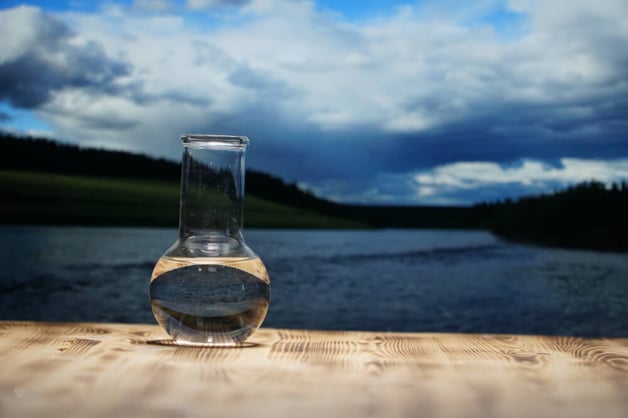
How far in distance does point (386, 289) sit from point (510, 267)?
1.39 metres

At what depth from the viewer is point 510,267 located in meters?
7.46

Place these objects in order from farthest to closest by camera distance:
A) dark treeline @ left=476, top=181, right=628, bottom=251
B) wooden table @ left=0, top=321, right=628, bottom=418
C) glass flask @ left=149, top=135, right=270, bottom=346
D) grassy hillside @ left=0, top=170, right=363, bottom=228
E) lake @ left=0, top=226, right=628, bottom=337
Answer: lake @ left=0, top=226, right=628, bottom=337 → dark treeline @ left=476, top=181, right=628, bottom=251 → grassy hillside @ left=0, top=170, right=363, bottom=228 → glass flask @ left=149, top=135, right=270, bottom=346 → wooden table @ left=0, top=321, right=628, bottom=418

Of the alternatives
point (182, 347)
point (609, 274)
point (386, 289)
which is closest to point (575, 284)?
point (609, 274)

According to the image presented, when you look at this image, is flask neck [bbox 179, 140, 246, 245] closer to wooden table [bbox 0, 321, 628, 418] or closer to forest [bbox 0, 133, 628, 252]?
wooden table [bbox 0, 321, 628, 418]

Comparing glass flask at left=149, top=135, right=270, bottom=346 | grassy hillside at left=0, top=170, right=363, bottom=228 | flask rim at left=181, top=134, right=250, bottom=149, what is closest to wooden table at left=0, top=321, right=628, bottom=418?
glass flask at left=149, top=135, right=270, bottom=346

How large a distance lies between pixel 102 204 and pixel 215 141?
6227 millimetres

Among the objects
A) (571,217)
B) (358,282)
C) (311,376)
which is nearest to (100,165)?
(358,282)

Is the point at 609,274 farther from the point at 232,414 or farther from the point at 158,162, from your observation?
the point at 232,414

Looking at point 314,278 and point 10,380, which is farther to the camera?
point 314,278

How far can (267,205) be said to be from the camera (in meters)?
7.29

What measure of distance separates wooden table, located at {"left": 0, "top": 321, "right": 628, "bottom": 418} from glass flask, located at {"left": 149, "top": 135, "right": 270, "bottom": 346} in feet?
0.16

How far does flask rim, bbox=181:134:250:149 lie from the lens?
1.12 m

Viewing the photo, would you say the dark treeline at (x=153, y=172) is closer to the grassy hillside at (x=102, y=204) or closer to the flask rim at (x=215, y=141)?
the grassy hillside at (x=102, y=204)

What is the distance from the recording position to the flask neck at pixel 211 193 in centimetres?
111
